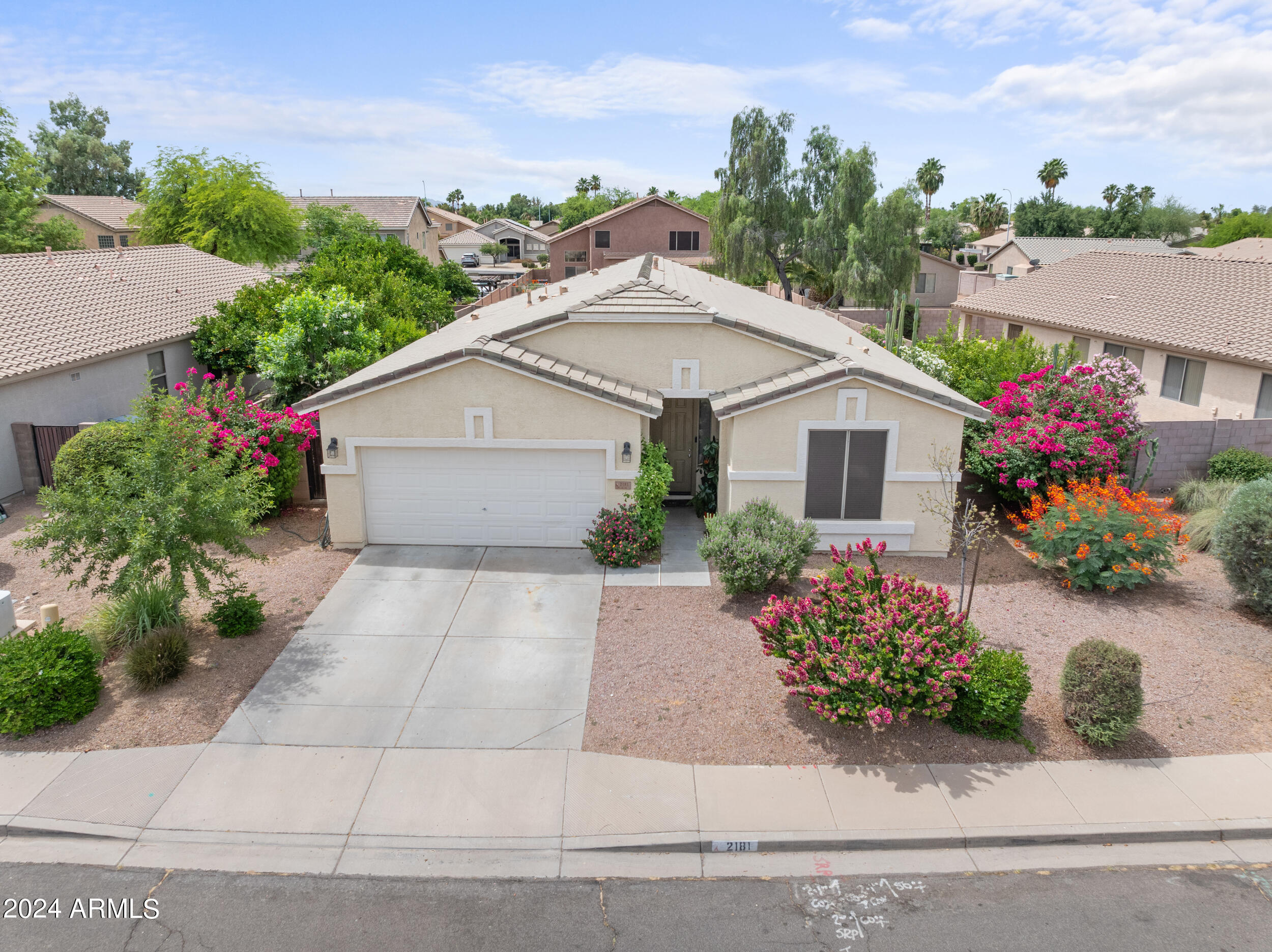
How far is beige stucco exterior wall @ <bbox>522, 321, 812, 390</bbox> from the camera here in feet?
49.2

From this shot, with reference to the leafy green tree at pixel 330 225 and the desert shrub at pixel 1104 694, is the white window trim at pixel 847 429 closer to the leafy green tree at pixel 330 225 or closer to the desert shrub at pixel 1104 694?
the desert shrub at pixel 1104 694

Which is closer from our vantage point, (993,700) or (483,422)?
(993,700)

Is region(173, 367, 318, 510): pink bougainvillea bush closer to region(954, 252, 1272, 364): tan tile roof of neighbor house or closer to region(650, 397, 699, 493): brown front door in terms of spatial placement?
region(650, 397, 699, 493): brown front door

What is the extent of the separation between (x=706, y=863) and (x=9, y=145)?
149 ft

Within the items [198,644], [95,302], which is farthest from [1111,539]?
[95,302]

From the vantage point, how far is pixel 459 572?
13.7 metres

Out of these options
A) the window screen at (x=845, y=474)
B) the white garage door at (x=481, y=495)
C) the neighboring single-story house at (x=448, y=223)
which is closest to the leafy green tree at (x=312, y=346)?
the white garage door at (x=481, y=495)

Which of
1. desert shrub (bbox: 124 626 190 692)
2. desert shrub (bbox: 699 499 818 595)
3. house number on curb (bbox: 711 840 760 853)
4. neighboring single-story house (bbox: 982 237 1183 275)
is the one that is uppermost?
neighboring single-story house (bbox: 982 237 1183 275)

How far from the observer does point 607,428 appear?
14164 millimetres

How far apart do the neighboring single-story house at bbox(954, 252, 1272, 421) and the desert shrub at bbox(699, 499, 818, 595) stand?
1381cm

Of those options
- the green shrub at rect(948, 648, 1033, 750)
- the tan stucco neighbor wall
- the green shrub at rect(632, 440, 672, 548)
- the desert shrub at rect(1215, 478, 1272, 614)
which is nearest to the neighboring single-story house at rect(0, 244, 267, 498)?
the green shrub at rect(632, 440, 672, 548)

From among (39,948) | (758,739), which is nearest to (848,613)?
(758,739)

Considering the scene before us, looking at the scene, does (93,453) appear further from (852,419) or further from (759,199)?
(759,199)

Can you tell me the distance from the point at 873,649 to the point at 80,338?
66.2 feet
